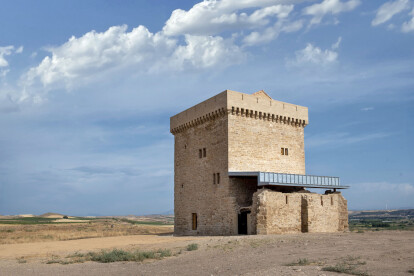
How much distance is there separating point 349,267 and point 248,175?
1454cm

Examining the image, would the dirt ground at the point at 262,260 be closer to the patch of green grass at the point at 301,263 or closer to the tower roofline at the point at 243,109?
the patch of green grass at the point at 301,263

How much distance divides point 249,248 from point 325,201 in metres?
12.0

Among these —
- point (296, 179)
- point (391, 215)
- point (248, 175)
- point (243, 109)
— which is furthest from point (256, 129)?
point (391, 215)

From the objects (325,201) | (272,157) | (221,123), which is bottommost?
(325,201)

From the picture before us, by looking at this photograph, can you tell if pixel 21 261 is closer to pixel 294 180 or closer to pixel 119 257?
pixel 119 257

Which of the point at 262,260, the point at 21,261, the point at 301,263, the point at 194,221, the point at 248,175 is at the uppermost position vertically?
the point at 248,175

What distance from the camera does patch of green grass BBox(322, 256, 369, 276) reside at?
9941 millimetres

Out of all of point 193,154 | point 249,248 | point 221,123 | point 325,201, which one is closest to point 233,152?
point 221,123

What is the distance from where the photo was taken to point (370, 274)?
973 cm

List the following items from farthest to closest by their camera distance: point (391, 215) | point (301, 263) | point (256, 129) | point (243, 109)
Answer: point (391, 215) → point (256, 129) → point (243, 109) → point (301, 263)

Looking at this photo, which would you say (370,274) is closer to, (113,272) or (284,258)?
(284,258)

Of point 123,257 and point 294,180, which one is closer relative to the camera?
point 123,257

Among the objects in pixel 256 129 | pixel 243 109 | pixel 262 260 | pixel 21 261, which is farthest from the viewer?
pixel 256 129

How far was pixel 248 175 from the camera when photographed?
82.2 ft
